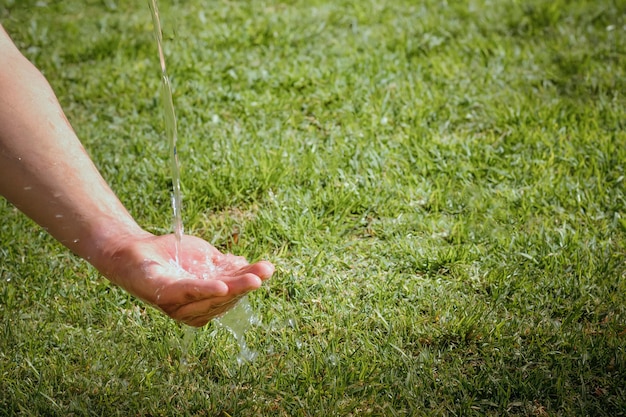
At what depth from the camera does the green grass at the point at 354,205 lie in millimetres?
2369

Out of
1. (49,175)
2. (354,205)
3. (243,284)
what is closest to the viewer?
(243,284)

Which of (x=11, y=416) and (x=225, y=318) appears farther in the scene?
(x=225, y=318)

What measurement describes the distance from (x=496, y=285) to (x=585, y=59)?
80.5 inches

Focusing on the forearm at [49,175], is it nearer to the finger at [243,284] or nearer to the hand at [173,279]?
the hand at [173,279]

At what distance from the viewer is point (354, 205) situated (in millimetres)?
3172

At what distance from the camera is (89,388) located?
92.2 inches

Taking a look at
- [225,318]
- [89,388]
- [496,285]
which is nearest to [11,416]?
[89,388]

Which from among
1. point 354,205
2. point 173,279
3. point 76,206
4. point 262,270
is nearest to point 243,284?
point 262,270

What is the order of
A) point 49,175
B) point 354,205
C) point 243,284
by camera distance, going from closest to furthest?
1. point 243,284
2. point 49,175
3. point 354,205

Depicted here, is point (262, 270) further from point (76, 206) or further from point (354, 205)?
point (354, 205)

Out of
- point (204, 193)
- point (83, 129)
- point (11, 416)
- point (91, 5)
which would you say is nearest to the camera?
point (11, 416)

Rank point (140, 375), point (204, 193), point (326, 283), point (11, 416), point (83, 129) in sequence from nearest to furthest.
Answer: point (11, 416)
point (140, 375)
point (326, 283)
point (204, 193)
point (83, 129)

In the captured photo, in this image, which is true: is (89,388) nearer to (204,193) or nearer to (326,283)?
(326,283)

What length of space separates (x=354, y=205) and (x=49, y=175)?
1370 mm
